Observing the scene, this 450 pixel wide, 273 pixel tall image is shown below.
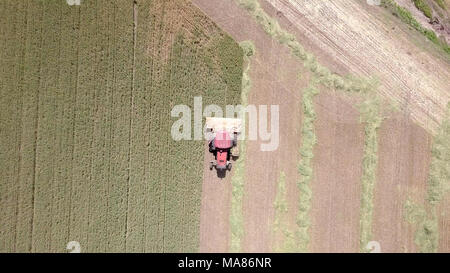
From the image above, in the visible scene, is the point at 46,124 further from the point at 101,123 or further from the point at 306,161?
the point at 306,161

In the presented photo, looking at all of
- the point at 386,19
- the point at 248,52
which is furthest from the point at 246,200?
the point at 386,19

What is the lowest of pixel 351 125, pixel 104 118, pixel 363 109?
pixel 104 118

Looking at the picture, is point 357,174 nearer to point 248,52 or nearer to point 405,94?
point 405,94

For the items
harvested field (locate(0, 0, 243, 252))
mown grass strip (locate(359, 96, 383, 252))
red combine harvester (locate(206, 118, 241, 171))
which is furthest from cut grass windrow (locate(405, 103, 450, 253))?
harvested field (locate(0, 0, 243, 252))

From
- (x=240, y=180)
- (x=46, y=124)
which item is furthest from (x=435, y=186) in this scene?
(x=46, y=124)

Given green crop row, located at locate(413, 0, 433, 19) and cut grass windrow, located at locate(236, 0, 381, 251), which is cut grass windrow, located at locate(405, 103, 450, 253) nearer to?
cut grass windrow, located at locate(236, 0, 381, 251)

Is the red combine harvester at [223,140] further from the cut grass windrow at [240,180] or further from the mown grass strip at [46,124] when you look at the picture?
the mown grass strip at [46,124]
